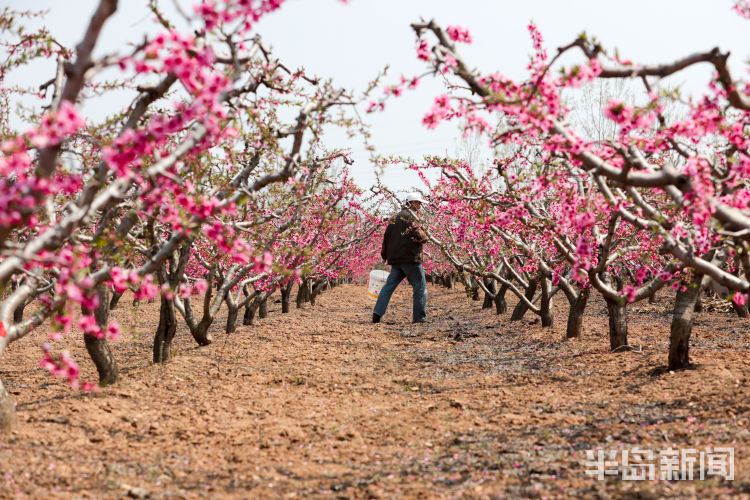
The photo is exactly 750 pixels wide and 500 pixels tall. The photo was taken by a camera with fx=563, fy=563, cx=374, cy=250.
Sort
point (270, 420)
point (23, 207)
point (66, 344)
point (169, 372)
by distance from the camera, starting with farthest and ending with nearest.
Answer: point (66, 344)
point (169, 372)
point (270, 420)
point (23, 207)

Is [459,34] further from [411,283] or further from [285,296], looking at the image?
[285,296]

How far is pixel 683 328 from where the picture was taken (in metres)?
5.62

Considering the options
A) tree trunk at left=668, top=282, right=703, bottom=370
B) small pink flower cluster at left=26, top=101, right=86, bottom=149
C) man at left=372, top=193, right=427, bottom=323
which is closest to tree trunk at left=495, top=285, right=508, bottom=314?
man at left=372, top=193, right=427, bottom=323

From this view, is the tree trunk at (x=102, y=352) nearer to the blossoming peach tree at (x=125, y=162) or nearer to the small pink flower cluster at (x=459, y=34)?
the blossoming peach tree at (x=125, y=162)

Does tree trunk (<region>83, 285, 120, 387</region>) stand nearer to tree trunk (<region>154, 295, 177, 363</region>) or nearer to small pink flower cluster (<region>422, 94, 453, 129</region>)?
tree trunk (<region>154, 295, 177, 363</region>)

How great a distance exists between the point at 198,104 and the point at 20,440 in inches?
110

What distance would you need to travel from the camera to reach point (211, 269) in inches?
280

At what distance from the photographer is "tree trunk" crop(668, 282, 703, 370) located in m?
5.64

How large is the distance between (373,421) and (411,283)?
21.5 ft

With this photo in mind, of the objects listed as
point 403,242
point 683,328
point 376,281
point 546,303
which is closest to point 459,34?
point 683,328

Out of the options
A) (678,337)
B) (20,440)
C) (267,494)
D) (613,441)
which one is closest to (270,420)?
(267,494)

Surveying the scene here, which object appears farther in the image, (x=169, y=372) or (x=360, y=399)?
(x=169, y=372)

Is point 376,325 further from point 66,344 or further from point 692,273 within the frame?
point 692,273

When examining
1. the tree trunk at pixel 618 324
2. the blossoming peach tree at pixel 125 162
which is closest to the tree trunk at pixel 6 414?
the blossoming peach tree at pixel 125 162
